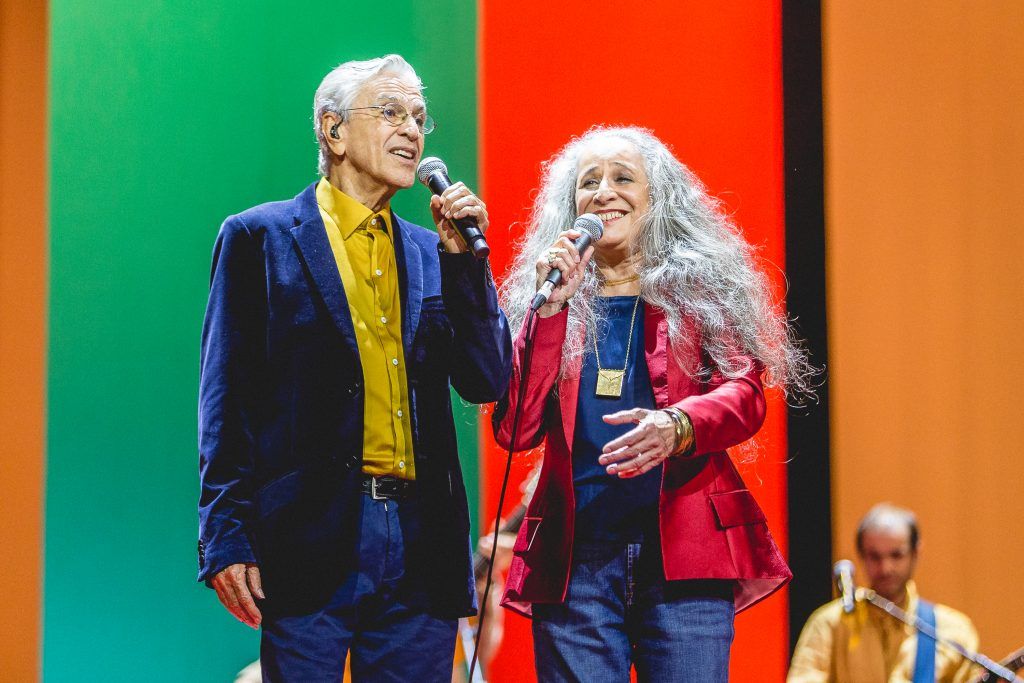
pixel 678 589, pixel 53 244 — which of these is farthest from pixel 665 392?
pixel 53 244

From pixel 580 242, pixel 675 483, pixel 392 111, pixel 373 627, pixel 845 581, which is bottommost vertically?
pixel 845 581

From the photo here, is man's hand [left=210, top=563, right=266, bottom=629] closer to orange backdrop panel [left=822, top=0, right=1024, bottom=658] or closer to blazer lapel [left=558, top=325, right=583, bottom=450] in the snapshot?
blazer lapel [left=558, top=325, right=583, bottom=450]

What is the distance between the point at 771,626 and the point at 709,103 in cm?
151

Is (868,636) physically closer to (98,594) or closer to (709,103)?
(709,103)

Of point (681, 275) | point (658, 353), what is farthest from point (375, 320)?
point (681, 275)

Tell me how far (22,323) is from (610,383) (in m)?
1.72

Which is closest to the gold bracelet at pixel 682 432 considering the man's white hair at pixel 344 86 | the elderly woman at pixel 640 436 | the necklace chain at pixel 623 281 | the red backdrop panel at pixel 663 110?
the elderly woman at pixel 640 436

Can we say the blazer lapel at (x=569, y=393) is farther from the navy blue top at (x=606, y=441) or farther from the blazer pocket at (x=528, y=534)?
the blazer pocket at (x=528, y=534)

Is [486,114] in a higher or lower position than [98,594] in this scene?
higher

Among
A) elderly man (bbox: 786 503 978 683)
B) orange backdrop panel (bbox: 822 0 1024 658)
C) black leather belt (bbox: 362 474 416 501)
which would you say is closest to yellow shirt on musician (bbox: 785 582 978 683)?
elderly man (bbox: 786 503 978 683)

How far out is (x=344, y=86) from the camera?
7.50 feet

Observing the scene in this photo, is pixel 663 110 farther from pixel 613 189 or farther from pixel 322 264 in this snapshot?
pixel 322 264

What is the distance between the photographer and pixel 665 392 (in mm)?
2266

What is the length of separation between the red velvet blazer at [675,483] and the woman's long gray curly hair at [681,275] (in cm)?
4
